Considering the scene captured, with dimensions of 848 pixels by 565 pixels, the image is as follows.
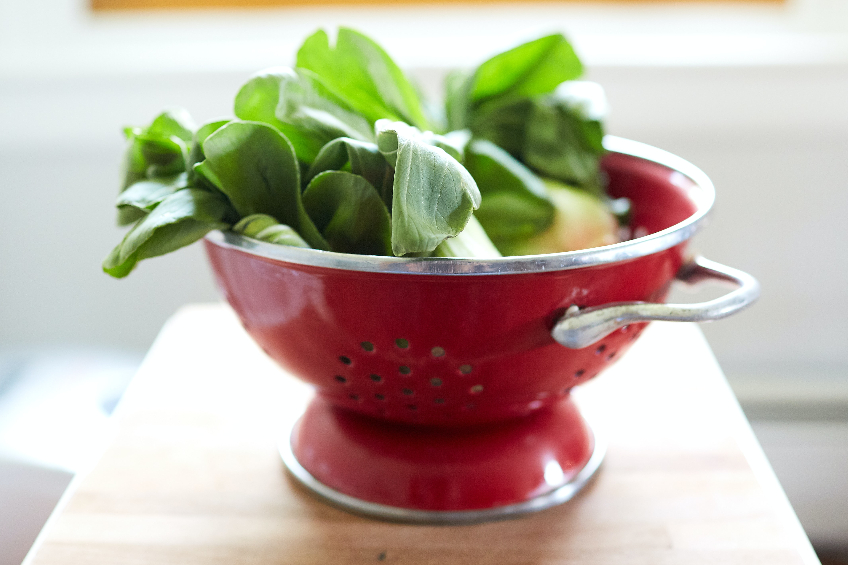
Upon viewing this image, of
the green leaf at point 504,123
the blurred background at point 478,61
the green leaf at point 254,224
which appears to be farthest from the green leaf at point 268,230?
the blurred background at point 478,61

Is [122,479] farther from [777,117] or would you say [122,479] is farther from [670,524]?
[777,117]

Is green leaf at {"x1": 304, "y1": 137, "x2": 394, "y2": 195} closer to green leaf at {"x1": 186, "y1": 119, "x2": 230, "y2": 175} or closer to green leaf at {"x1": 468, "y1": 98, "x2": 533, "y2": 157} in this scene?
green leaf at {"x1": 186, "y1": 119, "x2": 230, "y2": 175}

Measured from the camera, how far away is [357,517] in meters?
0.48

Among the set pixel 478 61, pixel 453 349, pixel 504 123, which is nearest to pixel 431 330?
pixel 453 349

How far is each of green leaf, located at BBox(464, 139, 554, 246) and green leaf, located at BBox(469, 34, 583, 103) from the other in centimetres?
7

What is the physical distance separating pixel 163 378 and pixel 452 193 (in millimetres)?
389

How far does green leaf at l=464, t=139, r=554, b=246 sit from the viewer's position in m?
0.51

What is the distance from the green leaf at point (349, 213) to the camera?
1.31ft

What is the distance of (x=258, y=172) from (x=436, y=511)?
8.7 inches

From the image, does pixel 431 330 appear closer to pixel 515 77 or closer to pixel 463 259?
pixel 463 259

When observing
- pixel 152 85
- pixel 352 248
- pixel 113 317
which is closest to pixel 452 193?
pixel 352 248

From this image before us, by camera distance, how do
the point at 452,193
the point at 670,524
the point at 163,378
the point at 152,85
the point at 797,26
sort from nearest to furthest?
the point at 452,193, the point at 670,524, the point at 163,378, the point at 152,85, the point at 797,26

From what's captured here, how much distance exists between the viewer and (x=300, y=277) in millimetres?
405

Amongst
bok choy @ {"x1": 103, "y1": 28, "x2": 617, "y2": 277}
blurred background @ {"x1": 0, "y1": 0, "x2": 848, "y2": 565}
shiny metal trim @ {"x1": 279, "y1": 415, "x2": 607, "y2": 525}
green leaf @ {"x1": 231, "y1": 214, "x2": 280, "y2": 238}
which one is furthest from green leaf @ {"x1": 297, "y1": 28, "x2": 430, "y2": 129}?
blurred background @ {"x1": 0, "y1": 0, "x2": 848, "y2": 565}
